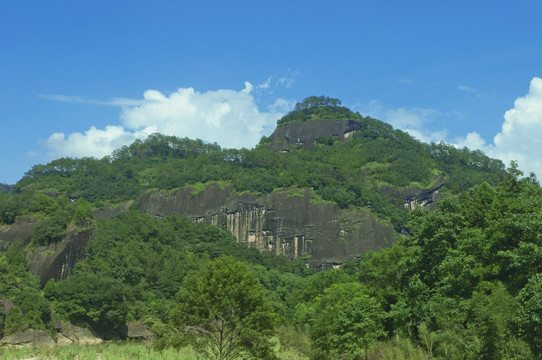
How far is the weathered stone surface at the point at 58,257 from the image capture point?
76.7 m

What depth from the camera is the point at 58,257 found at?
3051 inches

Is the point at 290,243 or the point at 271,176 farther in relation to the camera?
the point at 271,176

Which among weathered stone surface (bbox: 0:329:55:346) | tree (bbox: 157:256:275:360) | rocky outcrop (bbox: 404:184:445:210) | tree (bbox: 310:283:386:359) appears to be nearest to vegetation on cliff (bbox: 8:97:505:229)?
rocky outcrop (bbox: 404:184:445:210)

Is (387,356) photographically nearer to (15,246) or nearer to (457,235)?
(457,235)

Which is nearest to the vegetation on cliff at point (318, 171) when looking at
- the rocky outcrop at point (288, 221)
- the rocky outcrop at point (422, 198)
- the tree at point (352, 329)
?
the rocky outcrop at point (422, 198)

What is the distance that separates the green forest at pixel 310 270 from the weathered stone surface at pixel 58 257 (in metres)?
1.14

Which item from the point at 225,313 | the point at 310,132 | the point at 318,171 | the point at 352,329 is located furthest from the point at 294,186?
the point at 225,313

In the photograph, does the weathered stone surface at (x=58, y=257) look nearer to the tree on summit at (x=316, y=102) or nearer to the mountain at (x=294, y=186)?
the mountain at (x=294, y=186)

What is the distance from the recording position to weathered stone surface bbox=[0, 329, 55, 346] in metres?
58.4

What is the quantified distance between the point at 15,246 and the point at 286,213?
58875mm

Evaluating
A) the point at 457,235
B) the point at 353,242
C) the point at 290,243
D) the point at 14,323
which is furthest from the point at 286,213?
the point at 457,235

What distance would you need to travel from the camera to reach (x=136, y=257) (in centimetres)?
8525

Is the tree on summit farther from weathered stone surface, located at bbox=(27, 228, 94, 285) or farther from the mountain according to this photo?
weathered stone surface, located at bbox=(27, 228, 94, 285)

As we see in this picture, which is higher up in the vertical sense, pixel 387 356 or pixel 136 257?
pixel 136 257
